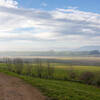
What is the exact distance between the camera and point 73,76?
6362cm

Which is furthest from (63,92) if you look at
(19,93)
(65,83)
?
(65,83)

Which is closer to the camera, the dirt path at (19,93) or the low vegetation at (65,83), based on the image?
the dirt path at (19,93)

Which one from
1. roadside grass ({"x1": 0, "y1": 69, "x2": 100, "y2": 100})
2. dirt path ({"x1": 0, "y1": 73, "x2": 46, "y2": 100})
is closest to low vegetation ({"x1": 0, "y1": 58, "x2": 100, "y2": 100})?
roadside grass ({"x1": 0, "y1": 69, "x2": 100, "y2": 100})

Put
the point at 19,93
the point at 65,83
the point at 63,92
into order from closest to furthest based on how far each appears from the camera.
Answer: the point at 19,93 → the point at 63,92 → the point at 65,83

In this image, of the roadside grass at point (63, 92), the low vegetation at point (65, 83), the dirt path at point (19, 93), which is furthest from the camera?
the low vegetation at point (65, 83)

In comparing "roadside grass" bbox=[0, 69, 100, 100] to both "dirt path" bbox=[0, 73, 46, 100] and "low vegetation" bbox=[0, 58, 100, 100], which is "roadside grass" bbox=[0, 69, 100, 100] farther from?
"dirt path" bbox=[0, 73, 46, 100]

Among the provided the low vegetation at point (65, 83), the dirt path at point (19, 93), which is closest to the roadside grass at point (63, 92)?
the low vegetation at point (65, 83)

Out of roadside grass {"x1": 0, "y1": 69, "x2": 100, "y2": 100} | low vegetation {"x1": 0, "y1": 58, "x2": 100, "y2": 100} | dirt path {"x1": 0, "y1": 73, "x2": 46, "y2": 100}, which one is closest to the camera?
dirt path {"x1": 0, "y1": 73, "x2": 46, "y2": 100}

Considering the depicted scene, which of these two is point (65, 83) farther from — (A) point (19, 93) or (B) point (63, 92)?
(A) point (19, 93)

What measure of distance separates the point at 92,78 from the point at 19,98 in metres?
40.6

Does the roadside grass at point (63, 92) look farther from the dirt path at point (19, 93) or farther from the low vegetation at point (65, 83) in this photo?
the dirt path at point (19, 93)

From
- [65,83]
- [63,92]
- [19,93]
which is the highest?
[19,93]

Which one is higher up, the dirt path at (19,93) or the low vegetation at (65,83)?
the dirt path at (19,93)

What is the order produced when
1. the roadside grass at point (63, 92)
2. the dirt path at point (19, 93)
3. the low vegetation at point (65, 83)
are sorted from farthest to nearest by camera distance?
the low vegetation at point (65, 83)
the roadside grass at point (63, 92)
the dirt path at point (19, 93)
